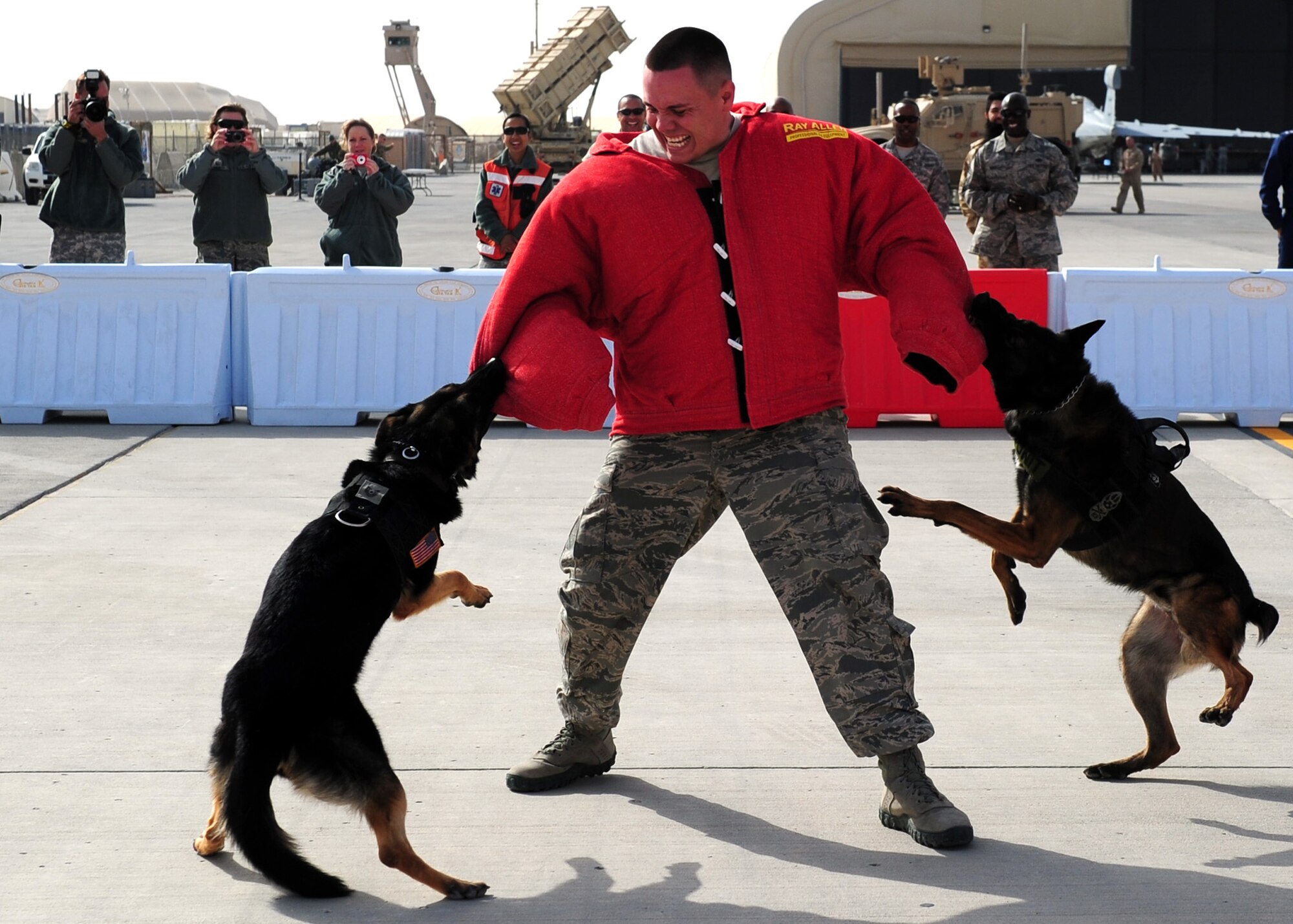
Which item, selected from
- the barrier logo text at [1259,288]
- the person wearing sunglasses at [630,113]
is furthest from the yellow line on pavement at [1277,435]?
the person wearing sunglasses at [630,113]

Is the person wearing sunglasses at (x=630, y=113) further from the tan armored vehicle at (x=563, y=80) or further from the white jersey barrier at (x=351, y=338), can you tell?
the tan armored vehicle at (x=563, y=80)

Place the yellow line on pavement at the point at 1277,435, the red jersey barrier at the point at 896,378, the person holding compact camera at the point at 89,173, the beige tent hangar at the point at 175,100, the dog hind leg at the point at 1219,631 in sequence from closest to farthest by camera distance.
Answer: the dog hind leg at the point at 1219,631 < the yellow line on pavement at the point at 1277,435 < the red jersey barrier at the point at 896,378 < the person holding compact camera at the point at 89,173 < the beige tent hangar at the point at 175,100

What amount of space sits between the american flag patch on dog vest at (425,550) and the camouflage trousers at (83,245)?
285 inches

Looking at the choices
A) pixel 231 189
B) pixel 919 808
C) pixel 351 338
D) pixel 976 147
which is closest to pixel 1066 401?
pixel 919 808

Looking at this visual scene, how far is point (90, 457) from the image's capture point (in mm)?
8141

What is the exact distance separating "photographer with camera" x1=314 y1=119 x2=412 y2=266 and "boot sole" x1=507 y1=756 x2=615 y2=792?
263 inches

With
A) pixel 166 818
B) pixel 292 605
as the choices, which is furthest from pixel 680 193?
pixel 166 818

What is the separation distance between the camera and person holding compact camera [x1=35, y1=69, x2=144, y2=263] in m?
9.46

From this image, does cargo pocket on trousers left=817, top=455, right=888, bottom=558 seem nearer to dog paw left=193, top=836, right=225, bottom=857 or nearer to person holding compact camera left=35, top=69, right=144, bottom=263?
dog paw left=193, top=836, right=225, bottom=857

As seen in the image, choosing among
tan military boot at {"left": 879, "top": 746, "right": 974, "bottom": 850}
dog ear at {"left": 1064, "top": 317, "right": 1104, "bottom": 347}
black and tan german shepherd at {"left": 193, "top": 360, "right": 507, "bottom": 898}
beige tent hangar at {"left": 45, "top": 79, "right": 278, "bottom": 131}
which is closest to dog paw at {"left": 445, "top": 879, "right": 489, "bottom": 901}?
black and tan german shepherd at {"left": 193, "top": 360, "right": 507, "bottom": 898}

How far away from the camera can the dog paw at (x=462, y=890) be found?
3.19 m

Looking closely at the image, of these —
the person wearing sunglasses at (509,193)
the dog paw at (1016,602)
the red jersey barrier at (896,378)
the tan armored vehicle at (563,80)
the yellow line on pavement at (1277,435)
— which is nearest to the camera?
the dog paw at (1016,602)

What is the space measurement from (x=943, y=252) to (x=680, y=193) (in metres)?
0.68

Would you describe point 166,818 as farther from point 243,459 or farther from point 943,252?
point 243,459
